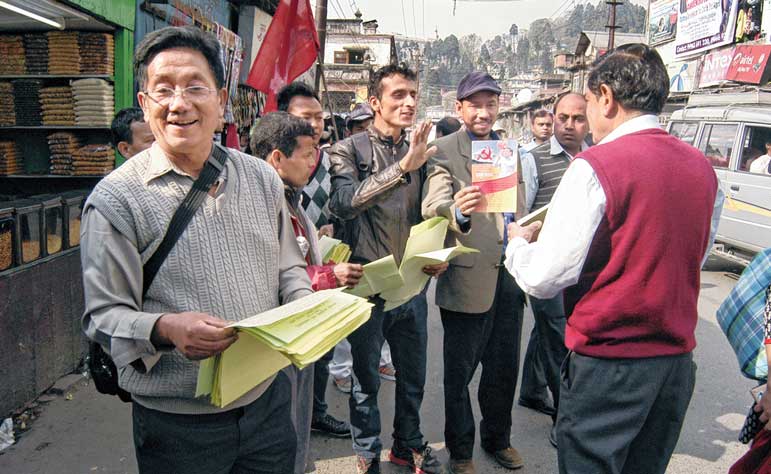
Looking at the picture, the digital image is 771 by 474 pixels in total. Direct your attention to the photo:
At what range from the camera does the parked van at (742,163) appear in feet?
26.3

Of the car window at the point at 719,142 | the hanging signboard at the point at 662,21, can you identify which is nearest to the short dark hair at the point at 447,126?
the car window at the point at 719,142

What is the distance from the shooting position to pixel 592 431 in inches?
76.3

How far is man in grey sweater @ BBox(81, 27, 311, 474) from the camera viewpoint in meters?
1.42

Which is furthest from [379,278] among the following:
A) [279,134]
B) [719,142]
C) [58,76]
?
[719,142]

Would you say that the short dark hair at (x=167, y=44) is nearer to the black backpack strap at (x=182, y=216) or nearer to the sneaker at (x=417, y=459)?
the black backpack strap at (x=182, y=216)

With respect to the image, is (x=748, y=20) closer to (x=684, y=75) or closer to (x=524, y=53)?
(x=684, y=75)

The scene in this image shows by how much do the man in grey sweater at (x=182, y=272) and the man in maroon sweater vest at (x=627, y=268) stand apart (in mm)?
896

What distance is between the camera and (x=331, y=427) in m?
3.65

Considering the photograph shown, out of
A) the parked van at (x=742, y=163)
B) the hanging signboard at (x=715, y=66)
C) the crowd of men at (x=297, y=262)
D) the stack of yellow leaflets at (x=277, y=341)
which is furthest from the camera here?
the hanging signboard at (x=715, y=66)

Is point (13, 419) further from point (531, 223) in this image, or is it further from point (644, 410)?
point (644, 410)

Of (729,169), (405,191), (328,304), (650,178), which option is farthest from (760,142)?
(328,304)

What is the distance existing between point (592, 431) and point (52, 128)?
5184mm

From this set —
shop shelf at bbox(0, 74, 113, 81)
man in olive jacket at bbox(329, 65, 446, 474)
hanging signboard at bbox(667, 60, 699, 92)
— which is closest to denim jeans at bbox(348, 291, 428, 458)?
man in olive jacket at bbox(329, 65, 446, 474)

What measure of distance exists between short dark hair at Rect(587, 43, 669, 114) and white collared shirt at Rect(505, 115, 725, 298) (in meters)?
0.05
